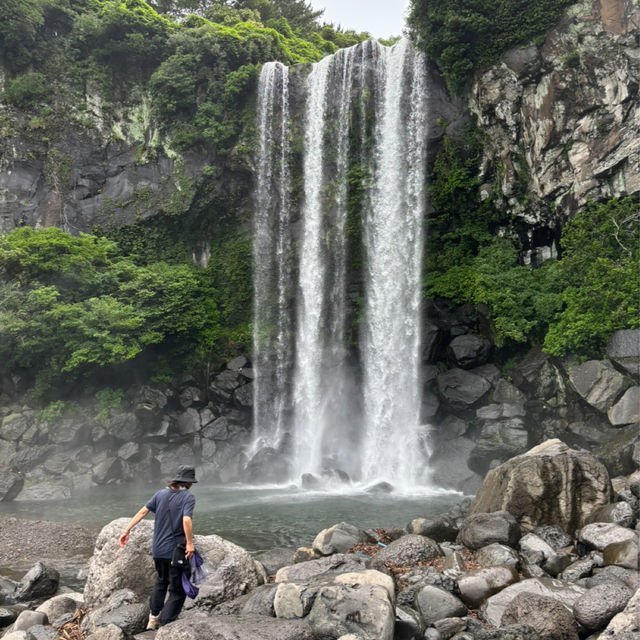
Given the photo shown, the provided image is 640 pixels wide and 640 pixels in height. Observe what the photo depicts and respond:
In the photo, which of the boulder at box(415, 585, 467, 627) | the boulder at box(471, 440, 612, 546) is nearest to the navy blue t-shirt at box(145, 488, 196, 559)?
the boulder at box(415, 585, 467, 627)

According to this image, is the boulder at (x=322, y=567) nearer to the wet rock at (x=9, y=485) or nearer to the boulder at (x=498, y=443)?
the boulder at (x=498, y=443)

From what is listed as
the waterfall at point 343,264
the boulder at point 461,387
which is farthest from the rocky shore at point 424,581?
the waterfall at point 343,264

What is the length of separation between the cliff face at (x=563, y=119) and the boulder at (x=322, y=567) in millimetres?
15272

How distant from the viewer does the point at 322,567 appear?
724 cm

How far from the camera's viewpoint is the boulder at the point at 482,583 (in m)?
6.90

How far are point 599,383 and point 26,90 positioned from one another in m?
27.8

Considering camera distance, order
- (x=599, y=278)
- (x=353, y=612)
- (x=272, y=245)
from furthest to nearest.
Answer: (x=272, y=245), (x=599, y=278), (x=353, y=612)

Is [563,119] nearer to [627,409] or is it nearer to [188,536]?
[627,409]

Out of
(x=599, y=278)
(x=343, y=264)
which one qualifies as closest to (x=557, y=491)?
(x=599, y=278)

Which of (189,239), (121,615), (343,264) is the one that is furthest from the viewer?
(189,239)

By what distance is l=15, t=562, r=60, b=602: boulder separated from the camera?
827cm

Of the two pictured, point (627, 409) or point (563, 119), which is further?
point (563, 119)

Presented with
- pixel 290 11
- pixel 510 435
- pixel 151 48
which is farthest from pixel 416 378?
pixel 290 11

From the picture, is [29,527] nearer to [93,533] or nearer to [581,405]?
[93,533]
